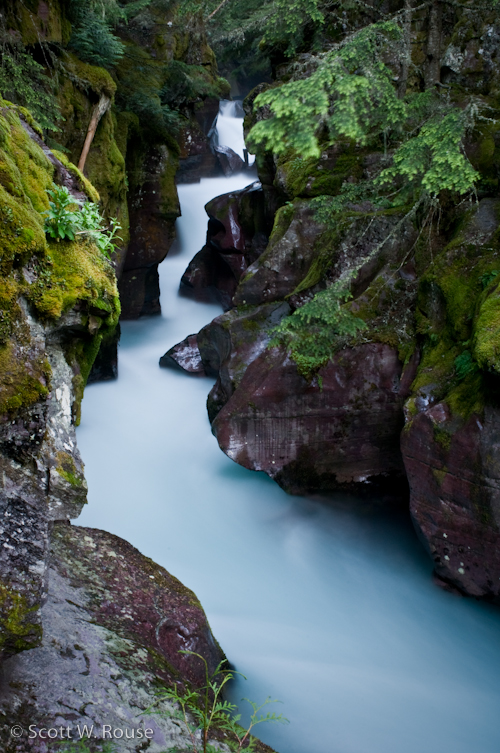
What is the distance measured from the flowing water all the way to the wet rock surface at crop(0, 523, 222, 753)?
Result: 5.08ft

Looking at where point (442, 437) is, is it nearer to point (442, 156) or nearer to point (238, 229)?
point (442, 156)

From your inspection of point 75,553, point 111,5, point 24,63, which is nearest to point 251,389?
point 75,553

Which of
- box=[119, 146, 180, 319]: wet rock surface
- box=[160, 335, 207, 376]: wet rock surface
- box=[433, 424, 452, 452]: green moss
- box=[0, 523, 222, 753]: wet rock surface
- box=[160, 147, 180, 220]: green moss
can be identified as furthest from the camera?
box=[160, 147, 180, 220]: green moss

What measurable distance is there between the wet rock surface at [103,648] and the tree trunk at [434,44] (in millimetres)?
8313

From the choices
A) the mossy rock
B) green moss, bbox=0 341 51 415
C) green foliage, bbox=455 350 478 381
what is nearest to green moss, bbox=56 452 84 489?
green moss, bbox=0 341 51 415

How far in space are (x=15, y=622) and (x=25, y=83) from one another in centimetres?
806

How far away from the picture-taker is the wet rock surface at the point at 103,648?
2990mm

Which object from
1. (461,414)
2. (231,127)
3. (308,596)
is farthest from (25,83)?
(231,127)

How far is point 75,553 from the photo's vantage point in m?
4.87

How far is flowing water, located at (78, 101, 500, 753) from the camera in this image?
17.5 feet

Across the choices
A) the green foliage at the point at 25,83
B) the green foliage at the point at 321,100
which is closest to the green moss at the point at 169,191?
the green foliage at the point at 25,83

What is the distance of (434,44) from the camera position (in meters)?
7.84

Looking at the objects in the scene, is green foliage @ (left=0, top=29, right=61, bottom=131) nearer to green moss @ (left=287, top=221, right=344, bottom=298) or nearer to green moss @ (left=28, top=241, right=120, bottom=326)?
green moss @ (left=287, top=221, right=344, bottom=298)

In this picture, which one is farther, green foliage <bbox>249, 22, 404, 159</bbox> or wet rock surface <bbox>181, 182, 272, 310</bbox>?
wet rock surface <bbox>181, 182, 272, 310</bbox>
